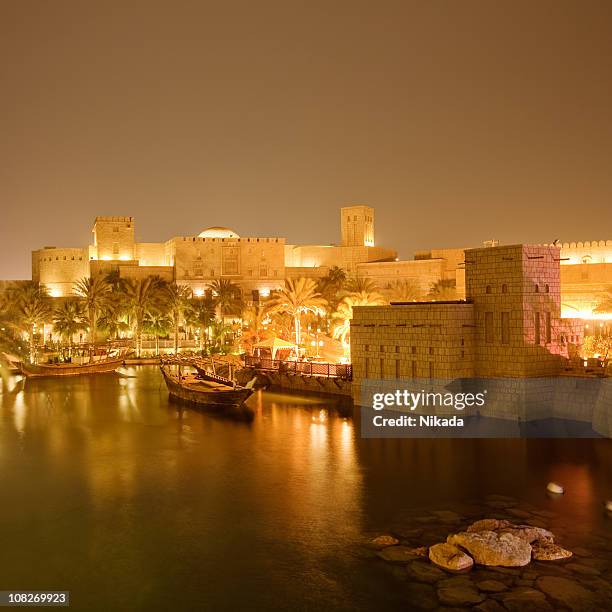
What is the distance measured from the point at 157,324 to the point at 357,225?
26.0m

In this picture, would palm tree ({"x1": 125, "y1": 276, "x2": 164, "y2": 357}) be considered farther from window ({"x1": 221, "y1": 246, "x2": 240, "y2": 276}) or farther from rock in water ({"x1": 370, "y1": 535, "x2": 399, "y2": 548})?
rock in water ({"x1": 370, "y1": 535, "x2": 399, "y2": 548})

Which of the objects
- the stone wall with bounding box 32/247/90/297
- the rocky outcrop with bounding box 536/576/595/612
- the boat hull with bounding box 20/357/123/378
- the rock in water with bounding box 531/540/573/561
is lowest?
the rocky outcrop with bounding box 536/576/595/612

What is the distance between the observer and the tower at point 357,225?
60.5 metres

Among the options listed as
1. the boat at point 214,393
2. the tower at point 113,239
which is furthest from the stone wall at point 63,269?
the boat at point 214,393

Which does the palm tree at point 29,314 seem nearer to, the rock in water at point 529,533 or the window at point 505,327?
the window at point 505,327

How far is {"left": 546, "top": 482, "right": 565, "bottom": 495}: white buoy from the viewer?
1270cm

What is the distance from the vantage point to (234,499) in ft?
42.8

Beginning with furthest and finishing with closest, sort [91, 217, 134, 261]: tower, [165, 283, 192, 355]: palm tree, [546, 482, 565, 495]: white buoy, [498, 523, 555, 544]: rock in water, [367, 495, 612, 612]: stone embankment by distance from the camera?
1. [91, 217, 134, 261]: tower
2. [165, 283, 192, 355]: palm tree
3. [546, 482, 565, 495]: white buoy
4. [498, 523, 555, 544]: rock in water
5. [367, 495, 612, 612]: stone embankment

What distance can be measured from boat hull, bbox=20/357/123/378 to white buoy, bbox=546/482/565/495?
26453mm

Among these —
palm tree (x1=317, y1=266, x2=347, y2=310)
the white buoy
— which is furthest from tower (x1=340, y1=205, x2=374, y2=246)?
the white buoy

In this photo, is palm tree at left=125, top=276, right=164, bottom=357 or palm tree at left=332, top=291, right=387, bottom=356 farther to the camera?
palm tree at left=125, top=276, right=164, bottom=357

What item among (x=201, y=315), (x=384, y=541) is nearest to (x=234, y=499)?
(x=384, y=541)

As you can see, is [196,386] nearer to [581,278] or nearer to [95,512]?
[95,512]

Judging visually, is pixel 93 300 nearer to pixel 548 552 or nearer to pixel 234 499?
pixel 234 499
